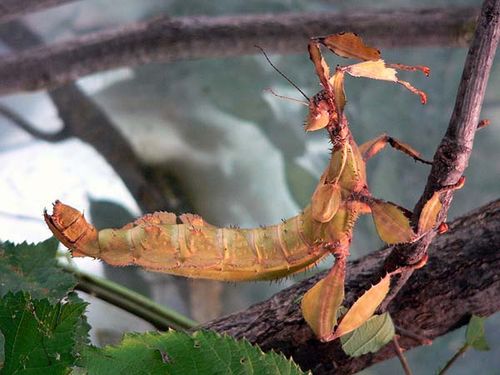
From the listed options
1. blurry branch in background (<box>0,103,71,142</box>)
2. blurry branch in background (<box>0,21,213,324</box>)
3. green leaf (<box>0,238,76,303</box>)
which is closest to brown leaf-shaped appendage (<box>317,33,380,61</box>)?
green leaf (<box>0,238,76,303</box>)

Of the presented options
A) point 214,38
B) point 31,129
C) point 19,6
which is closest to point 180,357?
point 214,38

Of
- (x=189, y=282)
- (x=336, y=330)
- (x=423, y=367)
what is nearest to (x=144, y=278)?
(x=189, y=282)

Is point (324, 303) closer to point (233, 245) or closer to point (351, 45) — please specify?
point (233, 245)

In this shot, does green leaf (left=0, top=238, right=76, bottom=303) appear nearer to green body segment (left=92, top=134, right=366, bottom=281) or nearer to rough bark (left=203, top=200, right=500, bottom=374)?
green body segment (left=92, top=134, right=366, bottom=281)

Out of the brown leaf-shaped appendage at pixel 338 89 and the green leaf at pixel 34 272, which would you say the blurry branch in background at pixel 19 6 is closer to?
the green leaf at pixel 34 272

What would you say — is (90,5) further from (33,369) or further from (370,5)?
(33,369)

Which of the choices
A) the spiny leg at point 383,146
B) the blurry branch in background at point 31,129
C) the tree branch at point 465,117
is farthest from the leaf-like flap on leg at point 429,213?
the blurry branch in background at point 31,129
